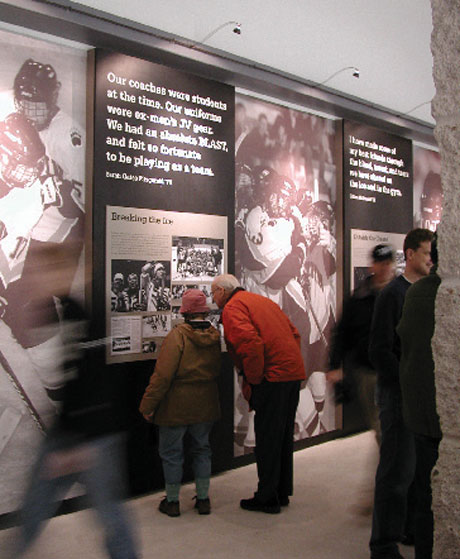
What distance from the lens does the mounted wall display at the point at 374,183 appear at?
7.17m

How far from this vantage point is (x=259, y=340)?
4441 millimetres

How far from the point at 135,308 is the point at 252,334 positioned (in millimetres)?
1060

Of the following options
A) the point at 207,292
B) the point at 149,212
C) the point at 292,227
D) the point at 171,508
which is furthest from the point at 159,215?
the point at 171,508

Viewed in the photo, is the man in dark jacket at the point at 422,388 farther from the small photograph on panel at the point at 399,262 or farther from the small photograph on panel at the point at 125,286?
the small photograph on panel at the point at 399,262

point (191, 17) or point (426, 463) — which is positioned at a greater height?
point (191, 17)

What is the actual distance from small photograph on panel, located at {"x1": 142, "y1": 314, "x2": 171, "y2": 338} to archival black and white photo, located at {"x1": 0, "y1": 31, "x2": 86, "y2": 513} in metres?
0.70

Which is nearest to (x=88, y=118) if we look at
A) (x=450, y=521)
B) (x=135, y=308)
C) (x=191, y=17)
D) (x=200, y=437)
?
(x=191, y=17)

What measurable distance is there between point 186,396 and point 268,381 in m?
0.59

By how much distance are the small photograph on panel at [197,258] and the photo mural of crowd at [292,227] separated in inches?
13.9

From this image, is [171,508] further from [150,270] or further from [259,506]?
[150,270]

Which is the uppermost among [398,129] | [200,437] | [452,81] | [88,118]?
[398,129]

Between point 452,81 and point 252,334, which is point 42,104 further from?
point 452,81

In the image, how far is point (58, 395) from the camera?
291 cm

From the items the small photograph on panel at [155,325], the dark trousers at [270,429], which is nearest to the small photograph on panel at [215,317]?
the small photograph on panel at [155,325]
